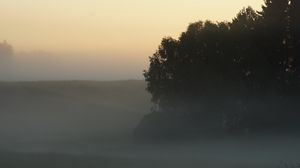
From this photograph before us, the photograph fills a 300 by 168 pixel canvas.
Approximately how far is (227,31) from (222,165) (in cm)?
2743

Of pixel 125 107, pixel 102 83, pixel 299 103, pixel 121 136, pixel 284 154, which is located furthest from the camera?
pixel 102 83

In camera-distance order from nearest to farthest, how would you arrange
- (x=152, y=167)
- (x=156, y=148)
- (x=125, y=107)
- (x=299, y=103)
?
(x=152, y=167), (x=299, y=103), (x=156, y=148), (x=125, y=107)

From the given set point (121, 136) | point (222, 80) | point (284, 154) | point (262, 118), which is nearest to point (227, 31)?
point (222, 80)

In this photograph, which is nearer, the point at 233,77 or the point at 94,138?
the point at 233,77

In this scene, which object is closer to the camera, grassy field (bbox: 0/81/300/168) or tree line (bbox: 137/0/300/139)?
grassy field (bbox: 0/81/300/168)

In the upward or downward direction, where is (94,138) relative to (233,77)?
downward

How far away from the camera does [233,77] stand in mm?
62062

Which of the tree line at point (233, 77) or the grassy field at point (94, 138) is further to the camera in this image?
the tree line at point (233, 77)

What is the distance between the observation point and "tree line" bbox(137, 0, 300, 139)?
58969 millimetres

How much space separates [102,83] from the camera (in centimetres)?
15912

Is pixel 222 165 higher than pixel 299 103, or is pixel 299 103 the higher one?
pixel 299 103

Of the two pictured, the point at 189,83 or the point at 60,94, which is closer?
the point at 189,83

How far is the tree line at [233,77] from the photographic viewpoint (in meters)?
59.0

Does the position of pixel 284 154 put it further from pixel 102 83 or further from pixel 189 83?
pixel 102 83
